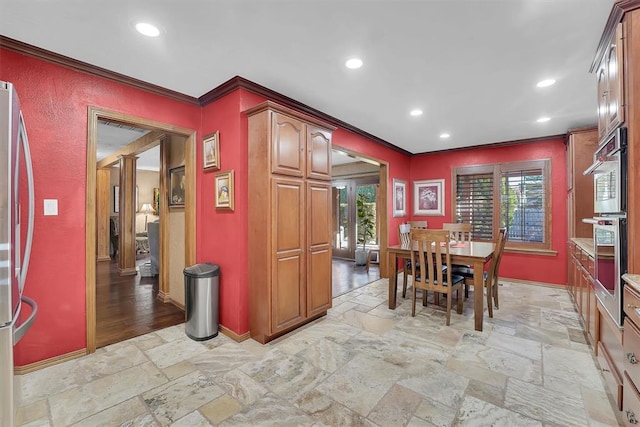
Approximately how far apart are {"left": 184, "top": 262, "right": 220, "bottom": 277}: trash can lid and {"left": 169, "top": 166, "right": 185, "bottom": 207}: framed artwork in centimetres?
113

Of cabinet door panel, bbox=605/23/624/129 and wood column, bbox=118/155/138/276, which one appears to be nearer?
cabinet door panel, bbox=605/23/624/129

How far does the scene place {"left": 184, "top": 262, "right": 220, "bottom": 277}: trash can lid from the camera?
282 centimetres

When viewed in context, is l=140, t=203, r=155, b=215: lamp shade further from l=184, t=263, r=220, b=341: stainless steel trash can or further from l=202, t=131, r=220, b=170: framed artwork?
l=184, t=263, r=220, b=341: stainless steel trash can

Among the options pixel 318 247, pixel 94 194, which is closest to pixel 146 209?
pixel 94 194

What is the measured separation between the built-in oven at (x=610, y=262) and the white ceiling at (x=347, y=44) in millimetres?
1374

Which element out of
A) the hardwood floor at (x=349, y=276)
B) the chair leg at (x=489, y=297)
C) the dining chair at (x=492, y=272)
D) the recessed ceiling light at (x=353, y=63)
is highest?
the recessed ceiling light at (x=353, y=63)

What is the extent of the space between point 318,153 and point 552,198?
165 inches

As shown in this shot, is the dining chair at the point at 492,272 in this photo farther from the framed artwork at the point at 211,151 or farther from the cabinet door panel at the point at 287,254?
the framed artwork at the point at 211,151

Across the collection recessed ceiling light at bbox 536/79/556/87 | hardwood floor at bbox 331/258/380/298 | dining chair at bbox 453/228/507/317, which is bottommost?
hardwood floor at bbox 331/258/380/298

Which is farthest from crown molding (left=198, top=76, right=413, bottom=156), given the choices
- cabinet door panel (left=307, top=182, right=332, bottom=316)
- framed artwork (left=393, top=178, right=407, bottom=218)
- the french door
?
the french door

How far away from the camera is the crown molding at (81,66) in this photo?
2133mm

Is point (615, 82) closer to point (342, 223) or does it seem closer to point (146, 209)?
point (342, 223)

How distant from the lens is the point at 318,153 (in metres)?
3.20

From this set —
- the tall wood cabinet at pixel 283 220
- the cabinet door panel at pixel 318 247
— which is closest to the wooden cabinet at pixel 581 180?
the cabinet door panel at pixel 318 247
